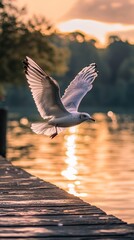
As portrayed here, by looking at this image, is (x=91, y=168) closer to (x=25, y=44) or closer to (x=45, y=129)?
(x=45, y=129)

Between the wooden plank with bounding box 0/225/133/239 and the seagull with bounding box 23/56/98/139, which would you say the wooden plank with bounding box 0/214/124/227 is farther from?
the seagull with bounding box 23/56/98/139

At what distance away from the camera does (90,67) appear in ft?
53.5

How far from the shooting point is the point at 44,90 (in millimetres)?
14336

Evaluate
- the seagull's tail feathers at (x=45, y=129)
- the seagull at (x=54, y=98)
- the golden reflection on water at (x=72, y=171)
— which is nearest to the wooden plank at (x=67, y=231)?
the seagull at (x=54, y=98)

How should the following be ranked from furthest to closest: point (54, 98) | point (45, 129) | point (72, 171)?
point (72, 171) → point (45, 129) → point (54, 98)

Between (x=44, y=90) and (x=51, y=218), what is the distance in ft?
7.69

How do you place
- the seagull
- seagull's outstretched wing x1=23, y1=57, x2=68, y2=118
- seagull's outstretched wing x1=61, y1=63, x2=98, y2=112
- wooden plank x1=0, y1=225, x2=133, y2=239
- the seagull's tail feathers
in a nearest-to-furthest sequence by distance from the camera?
wooden plank x1=0, y1=225, x2=133, y2=239 → seagull's outstretched wing x1=23, y1=57, x2=68, y2=118 → the seagull → the seagull's tail feathers → seagull's outstretched wing x1=61, y1=63, x2=98, y2=112

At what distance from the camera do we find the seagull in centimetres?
1384

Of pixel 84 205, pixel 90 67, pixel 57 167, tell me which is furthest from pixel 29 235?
pixel 57 167

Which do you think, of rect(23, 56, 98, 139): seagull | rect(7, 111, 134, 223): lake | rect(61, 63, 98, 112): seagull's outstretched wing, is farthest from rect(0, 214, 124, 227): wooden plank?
rect(7, 111, 134, 223): lake

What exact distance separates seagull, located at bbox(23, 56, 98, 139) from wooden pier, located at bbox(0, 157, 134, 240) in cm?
138

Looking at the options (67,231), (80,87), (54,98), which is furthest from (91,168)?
(67,231)

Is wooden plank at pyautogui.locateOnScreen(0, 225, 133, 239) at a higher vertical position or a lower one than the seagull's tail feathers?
lower

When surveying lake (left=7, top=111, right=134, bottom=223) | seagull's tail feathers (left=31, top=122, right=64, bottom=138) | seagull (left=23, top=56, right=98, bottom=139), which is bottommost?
lake (left=7, top=111, right=134, bottom=223)
